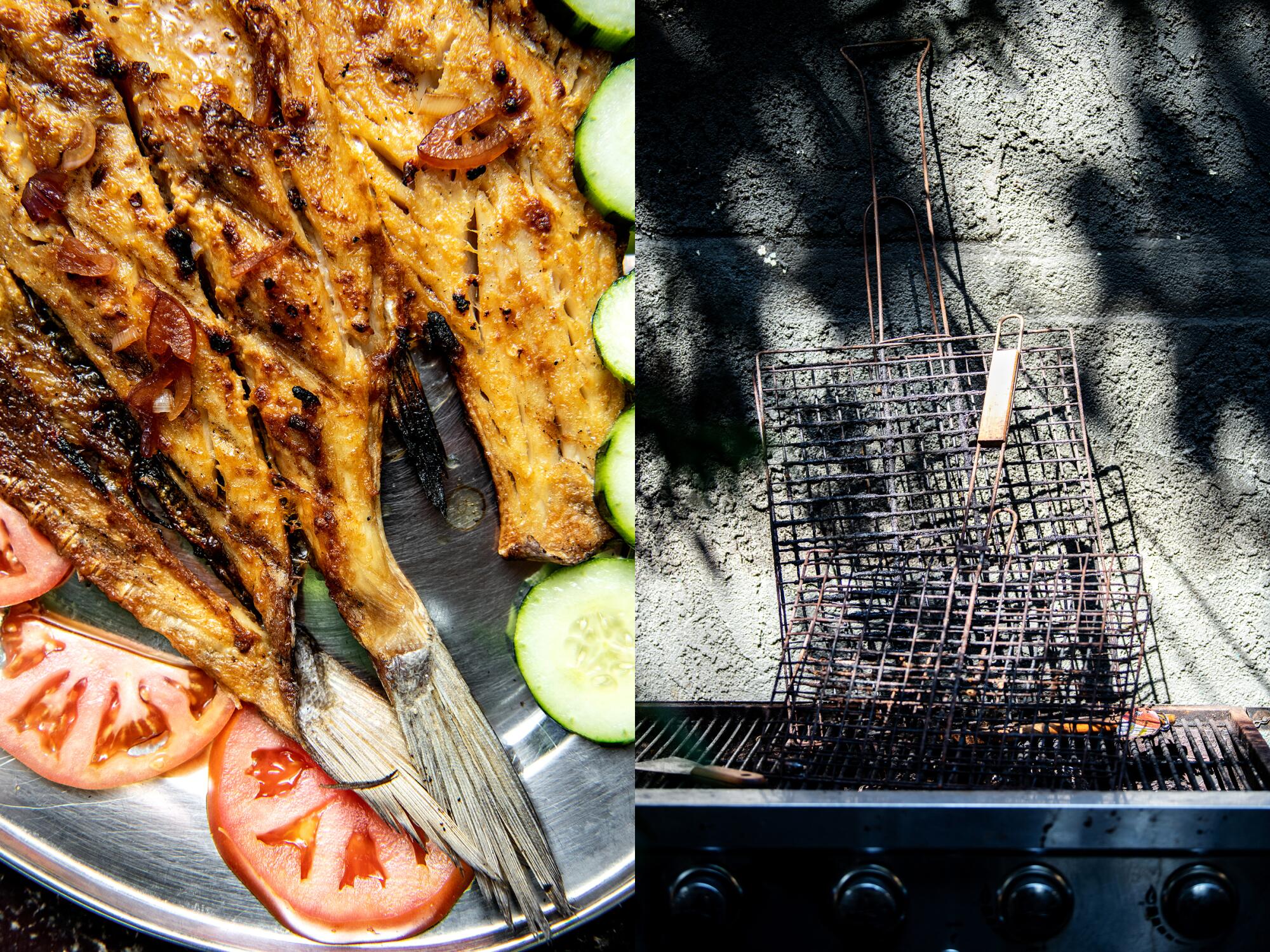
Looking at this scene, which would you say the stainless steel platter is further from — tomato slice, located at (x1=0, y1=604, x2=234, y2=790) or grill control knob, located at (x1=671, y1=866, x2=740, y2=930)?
grill control knob, located at (x1=671, y1=866, x2=740, y2=930)

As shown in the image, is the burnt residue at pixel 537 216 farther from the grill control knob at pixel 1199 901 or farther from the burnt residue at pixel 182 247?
the grill control knob at pixel 1199 901

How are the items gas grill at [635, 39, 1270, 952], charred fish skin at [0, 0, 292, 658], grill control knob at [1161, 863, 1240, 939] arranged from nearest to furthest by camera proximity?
grill control knob at [1161, 863, 1240, 939]
charred fish skin at [0, 0, 292, 658]
gas grill at [635, 39, 1270, 952]

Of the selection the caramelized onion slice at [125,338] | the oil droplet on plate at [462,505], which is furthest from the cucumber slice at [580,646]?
the caramelized onion slice at [125,338]

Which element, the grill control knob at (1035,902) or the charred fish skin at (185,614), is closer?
the grill control knob at (1035,902)

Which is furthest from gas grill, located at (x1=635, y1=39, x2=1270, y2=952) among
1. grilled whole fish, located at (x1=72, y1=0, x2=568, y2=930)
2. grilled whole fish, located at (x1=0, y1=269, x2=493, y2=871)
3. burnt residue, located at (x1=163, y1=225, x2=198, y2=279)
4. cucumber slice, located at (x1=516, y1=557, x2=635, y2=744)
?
burnt residue, located at (x1=163, y1=225, x2=198, y2=279)

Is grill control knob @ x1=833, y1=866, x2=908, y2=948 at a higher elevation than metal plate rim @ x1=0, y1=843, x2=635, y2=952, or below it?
higher

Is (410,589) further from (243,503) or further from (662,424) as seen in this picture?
(662,424)
